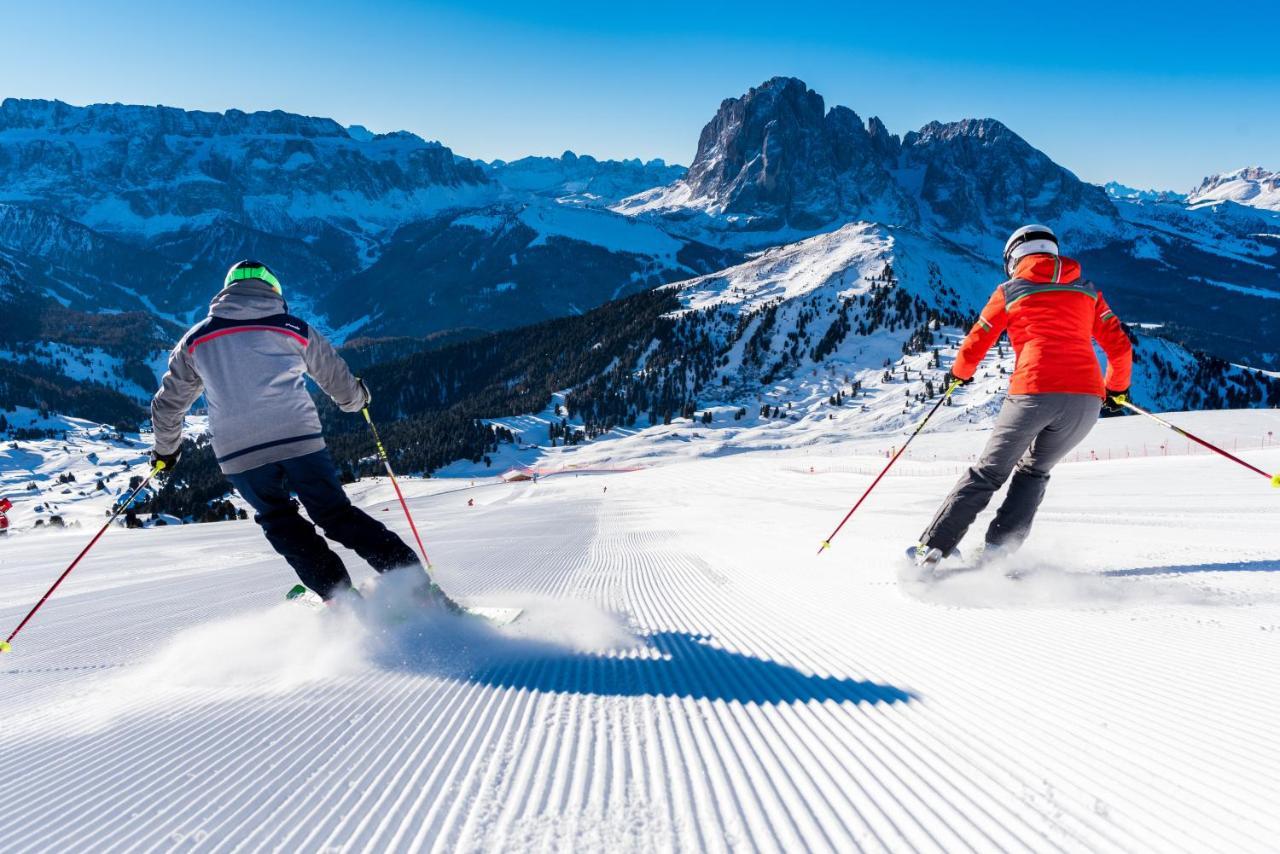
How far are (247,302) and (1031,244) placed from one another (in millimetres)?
6333

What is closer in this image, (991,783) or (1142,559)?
(991,783)

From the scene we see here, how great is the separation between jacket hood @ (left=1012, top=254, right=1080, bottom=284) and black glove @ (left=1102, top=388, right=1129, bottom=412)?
46.4 inches

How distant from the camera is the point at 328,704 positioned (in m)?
3.12

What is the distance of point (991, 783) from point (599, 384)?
131 metres

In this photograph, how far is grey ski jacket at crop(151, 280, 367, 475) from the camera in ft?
14.3

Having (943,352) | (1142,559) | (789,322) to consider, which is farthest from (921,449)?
(789,322)

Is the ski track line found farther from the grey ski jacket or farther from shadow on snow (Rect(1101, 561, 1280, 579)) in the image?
the grey ski jacket

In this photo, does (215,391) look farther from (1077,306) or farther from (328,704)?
(1077,306)

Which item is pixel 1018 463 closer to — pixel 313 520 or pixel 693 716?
pixel 693 716

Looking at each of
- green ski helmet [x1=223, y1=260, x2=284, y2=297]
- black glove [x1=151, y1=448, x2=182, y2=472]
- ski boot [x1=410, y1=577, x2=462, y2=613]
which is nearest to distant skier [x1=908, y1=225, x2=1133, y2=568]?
ski boot [x1=410, y1=577, x2=462, y2=613]

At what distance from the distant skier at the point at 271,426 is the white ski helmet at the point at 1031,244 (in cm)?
569

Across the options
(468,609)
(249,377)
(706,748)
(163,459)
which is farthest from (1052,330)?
(163,459)

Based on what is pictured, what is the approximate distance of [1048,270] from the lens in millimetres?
5367


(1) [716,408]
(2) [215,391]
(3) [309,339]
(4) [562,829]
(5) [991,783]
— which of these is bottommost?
(1) [716,408]
